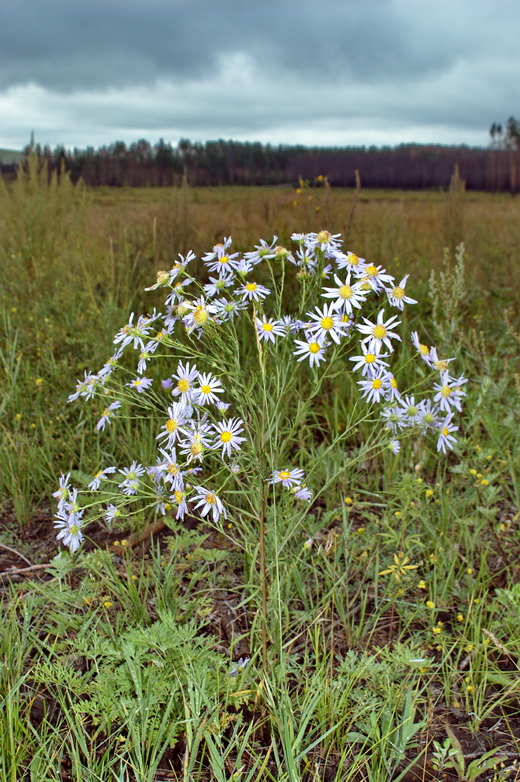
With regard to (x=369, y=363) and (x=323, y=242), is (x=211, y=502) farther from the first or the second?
(x=323, y=242)

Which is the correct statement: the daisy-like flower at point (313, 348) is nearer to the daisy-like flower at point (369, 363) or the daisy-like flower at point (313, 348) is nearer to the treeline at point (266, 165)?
the daisy-like flower at point (369, 363)

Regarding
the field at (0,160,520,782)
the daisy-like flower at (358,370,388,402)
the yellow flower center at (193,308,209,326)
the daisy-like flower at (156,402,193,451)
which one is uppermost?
the yellow flower center at (193,308,209,326)

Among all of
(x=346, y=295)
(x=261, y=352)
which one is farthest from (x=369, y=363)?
(x=261, y=352)

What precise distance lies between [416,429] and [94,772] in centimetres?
114

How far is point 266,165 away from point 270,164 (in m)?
0.15

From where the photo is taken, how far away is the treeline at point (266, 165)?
14.6m

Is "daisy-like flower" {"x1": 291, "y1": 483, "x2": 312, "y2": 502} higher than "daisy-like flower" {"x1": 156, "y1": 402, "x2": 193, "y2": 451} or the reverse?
the reverse

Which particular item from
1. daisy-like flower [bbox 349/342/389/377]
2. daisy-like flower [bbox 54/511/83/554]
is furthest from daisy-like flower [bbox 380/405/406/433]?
daisy-like flower [bbox 54/511/83/554]

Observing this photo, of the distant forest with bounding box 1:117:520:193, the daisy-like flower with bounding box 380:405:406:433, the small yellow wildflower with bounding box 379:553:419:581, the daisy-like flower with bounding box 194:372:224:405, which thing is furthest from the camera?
the distant forest with bounding box 1:117:520:193

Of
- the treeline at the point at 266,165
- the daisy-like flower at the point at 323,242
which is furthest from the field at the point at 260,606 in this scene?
the treeline at the point at 266,165

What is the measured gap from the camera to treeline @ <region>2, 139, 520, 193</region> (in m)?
14.6

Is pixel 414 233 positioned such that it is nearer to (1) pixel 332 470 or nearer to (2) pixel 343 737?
(1) pixel 332 470

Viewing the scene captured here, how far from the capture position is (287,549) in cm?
219

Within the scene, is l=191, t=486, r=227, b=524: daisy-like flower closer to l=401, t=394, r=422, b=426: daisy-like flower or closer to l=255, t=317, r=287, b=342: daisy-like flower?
l=255, t=317, r=287, b=342: daisy-like flower
